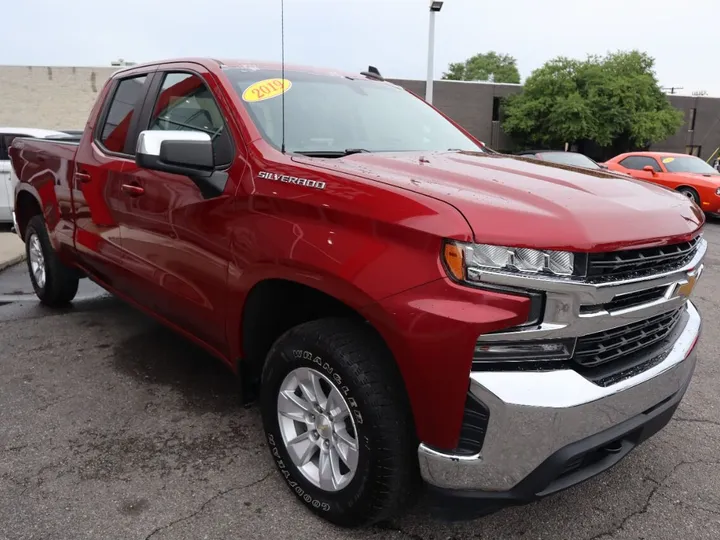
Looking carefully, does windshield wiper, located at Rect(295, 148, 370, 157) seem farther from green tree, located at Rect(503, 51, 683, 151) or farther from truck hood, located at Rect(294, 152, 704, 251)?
green tree, located at Rect(503, 51, 683, 151)

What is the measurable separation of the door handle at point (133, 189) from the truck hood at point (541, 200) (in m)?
1.18

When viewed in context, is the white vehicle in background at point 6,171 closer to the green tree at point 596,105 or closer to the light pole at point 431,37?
the light pole at point 431,37

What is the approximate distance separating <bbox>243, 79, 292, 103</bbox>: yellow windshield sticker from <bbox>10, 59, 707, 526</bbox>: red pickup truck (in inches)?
0.5

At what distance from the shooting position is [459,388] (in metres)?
1.80

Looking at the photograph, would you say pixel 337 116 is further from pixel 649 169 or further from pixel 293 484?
pixel 649 169

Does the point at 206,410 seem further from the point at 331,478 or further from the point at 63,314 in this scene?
the point at 63,314

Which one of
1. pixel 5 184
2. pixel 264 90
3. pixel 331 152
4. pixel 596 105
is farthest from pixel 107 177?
pixel 596 105

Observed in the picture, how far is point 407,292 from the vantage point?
1.85 metres

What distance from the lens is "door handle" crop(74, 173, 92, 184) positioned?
149 inches

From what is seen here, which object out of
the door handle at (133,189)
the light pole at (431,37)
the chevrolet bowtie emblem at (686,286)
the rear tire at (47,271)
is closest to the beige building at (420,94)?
the light pole at (431,37)

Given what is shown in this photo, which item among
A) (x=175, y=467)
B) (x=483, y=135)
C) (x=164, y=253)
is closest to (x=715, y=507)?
(x=175, y=467)

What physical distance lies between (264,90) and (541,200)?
62.2 inches

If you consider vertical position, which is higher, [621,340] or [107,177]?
[107,177]

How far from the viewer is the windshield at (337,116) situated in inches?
109
